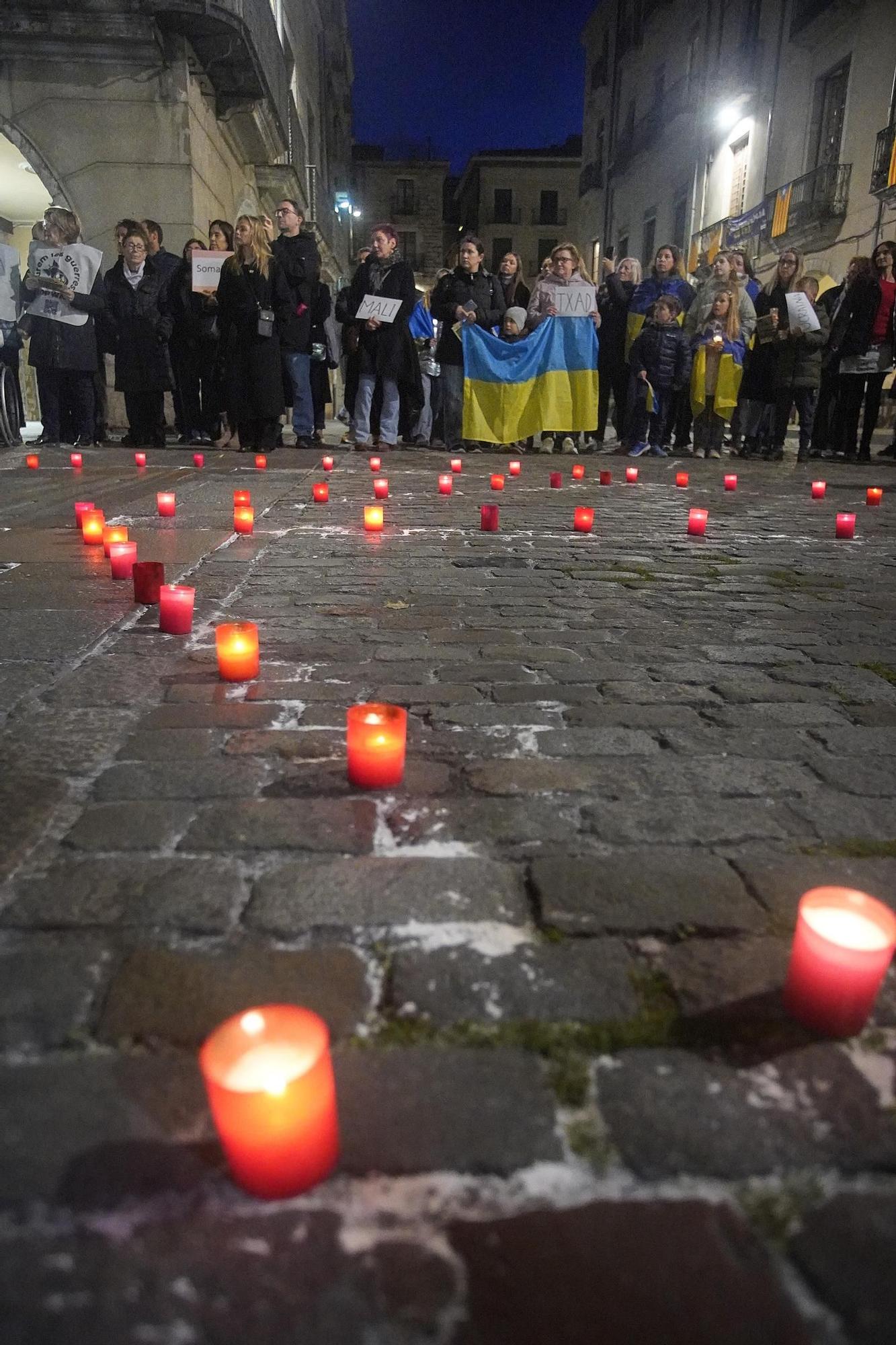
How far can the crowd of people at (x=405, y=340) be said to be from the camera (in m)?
10.6

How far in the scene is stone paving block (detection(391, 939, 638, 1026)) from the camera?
1375 mm

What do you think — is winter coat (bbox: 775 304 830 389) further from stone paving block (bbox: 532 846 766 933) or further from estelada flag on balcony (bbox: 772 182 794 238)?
estelada flag on balcony (bbox: 772 182 794 238)

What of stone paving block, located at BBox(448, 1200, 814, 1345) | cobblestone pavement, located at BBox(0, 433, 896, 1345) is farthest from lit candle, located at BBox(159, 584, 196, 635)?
stone paving block, located at BBox(448, 1200, 814, 1345)

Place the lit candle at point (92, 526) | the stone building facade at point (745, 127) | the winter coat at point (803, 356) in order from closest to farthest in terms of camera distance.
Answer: the lit candle at point (92, 526) → the winter coat at point (803, 356) → the stone building facade at point (745, 127)

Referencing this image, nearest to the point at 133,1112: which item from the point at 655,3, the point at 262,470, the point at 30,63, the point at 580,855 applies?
the point at 580,855

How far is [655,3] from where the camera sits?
3139cm

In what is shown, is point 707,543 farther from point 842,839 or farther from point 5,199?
point 5,199

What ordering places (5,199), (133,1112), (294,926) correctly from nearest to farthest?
(133,1112) < (294,926) < (5,199)

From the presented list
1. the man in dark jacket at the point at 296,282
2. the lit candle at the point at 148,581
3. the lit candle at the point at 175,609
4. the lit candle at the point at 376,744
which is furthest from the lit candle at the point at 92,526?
the man in dark jacket at the point at 296,282

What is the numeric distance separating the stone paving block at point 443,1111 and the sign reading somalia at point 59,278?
1120 centimetres

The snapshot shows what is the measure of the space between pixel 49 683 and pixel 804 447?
11.7 m

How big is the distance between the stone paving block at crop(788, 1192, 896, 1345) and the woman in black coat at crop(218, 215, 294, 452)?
10577mm

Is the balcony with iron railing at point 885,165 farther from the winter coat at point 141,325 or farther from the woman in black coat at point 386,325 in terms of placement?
the winter coat at point 141,325

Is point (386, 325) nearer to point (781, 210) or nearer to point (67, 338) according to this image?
point (67, 338)
